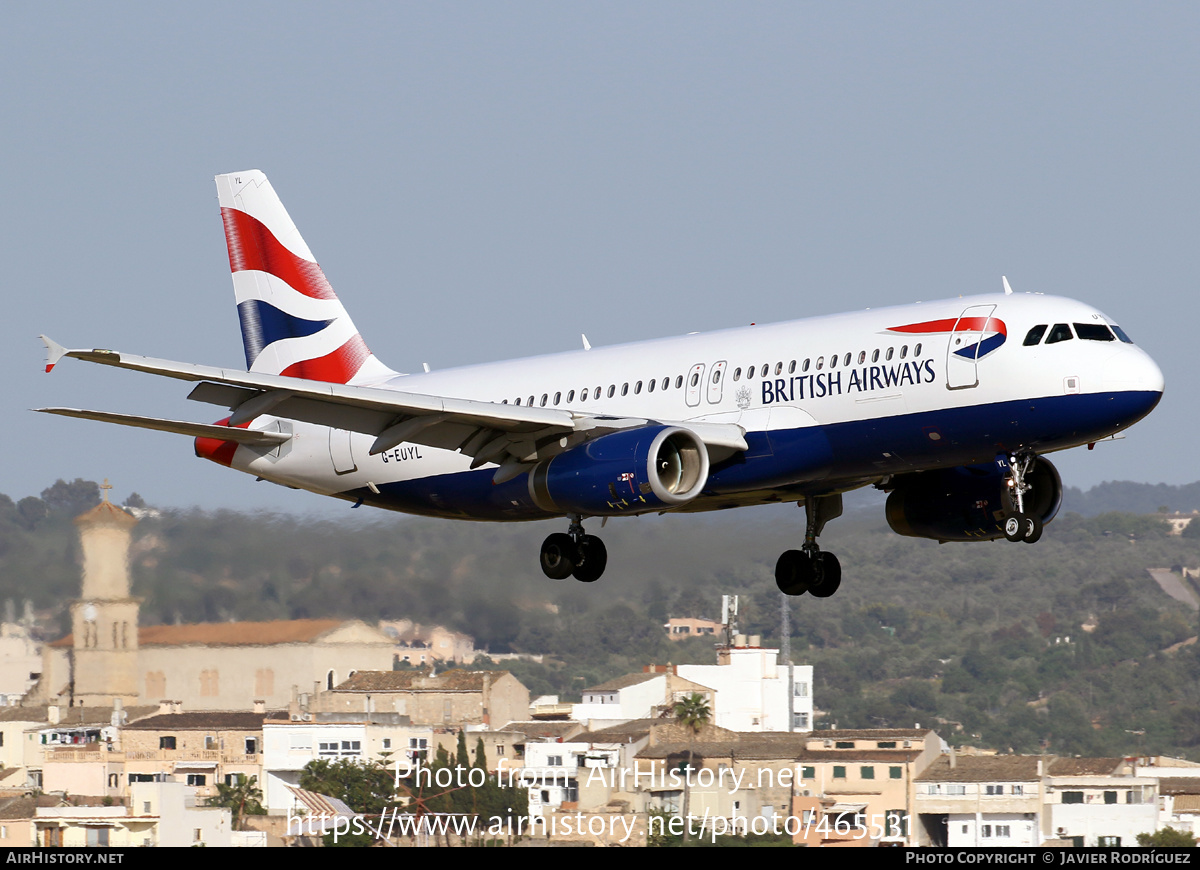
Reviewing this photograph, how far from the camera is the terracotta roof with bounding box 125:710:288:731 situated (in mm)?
66125

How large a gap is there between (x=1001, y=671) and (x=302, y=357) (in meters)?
96.0

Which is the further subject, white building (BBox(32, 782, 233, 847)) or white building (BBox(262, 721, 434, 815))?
white building (BBox(262, 721, 434, 815))

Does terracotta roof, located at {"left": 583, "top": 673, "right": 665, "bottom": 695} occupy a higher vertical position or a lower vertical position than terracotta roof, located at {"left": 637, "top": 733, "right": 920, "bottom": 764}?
higher

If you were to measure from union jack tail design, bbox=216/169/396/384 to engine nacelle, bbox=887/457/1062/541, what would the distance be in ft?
39.6

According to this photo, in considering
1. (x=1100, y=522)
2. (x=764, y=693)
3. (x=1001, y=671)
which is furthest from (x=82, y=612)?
(x=1100, y=522)

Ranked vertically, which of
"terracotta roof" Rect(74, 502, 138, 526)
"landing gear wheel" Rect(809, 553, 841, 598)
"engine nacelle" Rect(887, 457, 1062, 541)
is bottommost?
"landing gear wheel" Rect(809, 553, 841, 598)

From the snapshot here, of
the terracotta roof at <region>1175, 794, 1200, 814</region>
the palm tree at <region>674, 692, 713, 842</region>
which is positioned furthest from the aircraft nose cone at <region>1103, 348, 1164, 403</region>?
the palm tree at <region>674, 692, 713, 842</region>

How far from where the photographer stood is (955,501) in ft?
114

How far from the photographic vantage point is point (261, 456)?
126 ft

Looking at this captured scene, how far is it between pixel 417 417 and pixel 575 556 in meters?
4.88

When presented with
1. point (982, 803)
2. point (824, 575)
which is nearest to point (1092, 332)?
point (824, 575)

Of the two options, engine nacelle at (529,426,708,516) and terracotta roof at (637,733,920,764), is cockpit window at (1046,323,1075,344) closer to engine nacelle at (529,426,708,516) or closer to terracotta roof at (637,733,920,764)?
engine nacelle at (529,426,708,516)

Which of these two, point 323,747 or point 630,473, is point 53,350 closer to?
point 630,473

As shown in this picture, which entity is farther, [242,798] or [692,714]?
[692,714]
